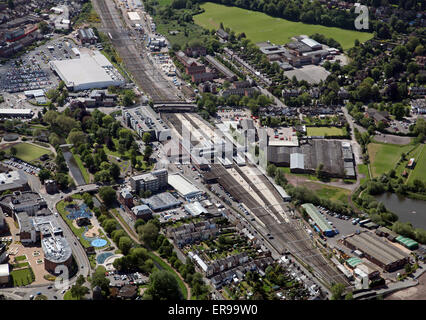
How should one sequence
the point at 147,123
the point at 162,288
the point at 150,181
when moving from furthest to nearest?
the point at 147,123
the point at 150,181
the point at 162,288

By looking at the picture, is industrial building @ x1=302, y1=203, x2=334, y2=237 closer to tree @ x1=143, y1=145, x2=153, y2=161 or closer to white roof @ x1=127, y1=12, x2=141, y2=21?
tree @ x1=143, y1=145, x2=153, y2=161

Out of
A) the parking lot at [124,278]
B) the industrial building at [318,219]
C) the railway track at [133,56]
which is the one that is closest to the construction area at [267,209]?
the industrial building at [318,219]

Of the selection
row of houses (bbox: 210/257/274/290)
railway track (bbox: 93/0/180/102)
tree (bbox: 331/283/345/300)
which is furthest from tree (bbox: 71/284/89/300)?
railway track (bbox: 93/0/180/102)

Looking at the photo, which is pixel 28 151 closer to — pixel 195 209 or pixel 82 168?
pixel 82 168

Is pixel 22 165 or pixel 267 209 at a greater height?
pixel 267 209

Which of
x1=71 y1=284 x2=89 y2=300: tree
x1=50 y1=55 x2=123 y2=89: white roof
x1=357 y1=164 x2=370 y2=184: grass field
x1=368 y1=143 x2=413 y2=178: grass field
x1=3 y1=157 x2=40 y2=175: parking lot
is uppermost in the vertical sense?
x1=71 y1=284 x2=89 y2=300: tree

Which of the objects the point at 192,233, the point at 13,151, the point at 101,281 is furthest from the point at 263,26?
the point at 101,281
